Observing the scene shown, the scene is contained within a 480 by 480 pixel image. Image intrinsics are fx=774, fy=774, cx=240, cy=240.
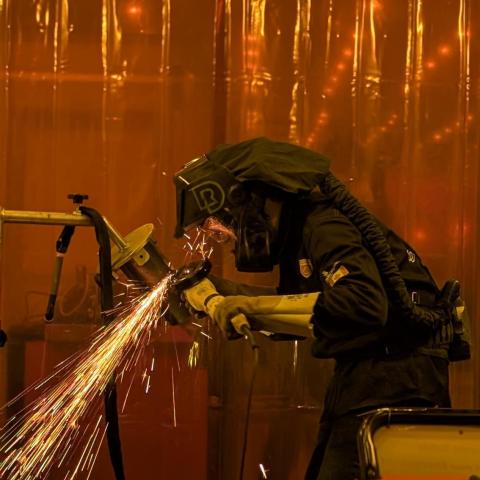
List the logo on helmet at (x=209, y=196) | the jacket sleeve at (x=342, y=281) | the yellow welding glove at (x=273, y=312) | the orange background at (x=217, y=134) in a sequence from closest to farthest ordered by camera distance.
Answer: the jacket sleeve at (x=342, y=281) → the yellow welding glove at (x=273, y=312) → the logo on helmet at (x=209, y=196) → the orange background at (x=217, y=134)

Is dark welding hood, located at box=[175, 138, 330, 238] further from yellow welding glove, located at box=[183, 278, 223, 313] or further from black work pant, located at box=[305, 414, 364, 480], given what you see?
black work pant, located at box=[305, 414, 364, 480]

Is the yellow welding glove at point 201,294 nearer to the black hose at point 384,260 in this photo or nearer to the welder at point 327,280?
the welder at point 327,280

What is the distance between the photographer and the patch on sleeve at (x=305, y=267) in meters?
1.80

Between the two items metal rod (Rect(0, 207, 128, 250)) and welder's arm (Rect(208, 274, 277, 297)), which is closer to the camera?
metal rod (Rect(0, 207, 128, 250))

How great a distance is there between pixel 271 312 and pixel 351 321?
Result: 0.20m

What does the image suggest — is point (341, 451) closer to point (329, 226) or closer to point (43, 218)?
point (329, 226)

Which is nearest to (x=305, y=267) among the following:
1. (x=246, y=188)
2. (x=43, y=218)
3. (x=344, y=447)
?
(x=246, y=188)

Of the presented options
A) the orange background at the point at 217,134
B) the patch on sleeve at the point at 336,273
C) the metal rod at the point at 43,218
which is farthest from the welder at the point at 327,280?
the orange background at the point at 217,134

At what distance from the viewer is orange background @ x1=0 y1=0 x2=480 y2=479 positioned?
249cm

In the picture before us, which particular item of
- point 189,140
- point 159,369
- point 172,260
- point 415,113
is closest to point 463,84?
point 415,113

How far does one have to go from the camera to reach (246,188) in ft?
6.02

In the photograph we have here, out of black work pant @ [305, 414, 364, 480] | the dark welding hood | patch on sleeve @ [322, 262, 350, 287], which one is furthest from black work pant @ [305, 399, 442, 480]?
the dark welding hood

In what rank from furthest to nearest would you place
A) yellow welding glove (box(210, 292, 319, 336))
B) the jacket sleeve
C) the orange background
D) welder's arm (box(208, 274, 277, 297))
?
1. the orange background
2. welder's arm (box(208, 274, 277, 297))
3. yellow welding glove (box(210, 292, 319, 336))
4. the jacket sleeve

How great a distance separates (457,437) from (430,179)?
1.25m
